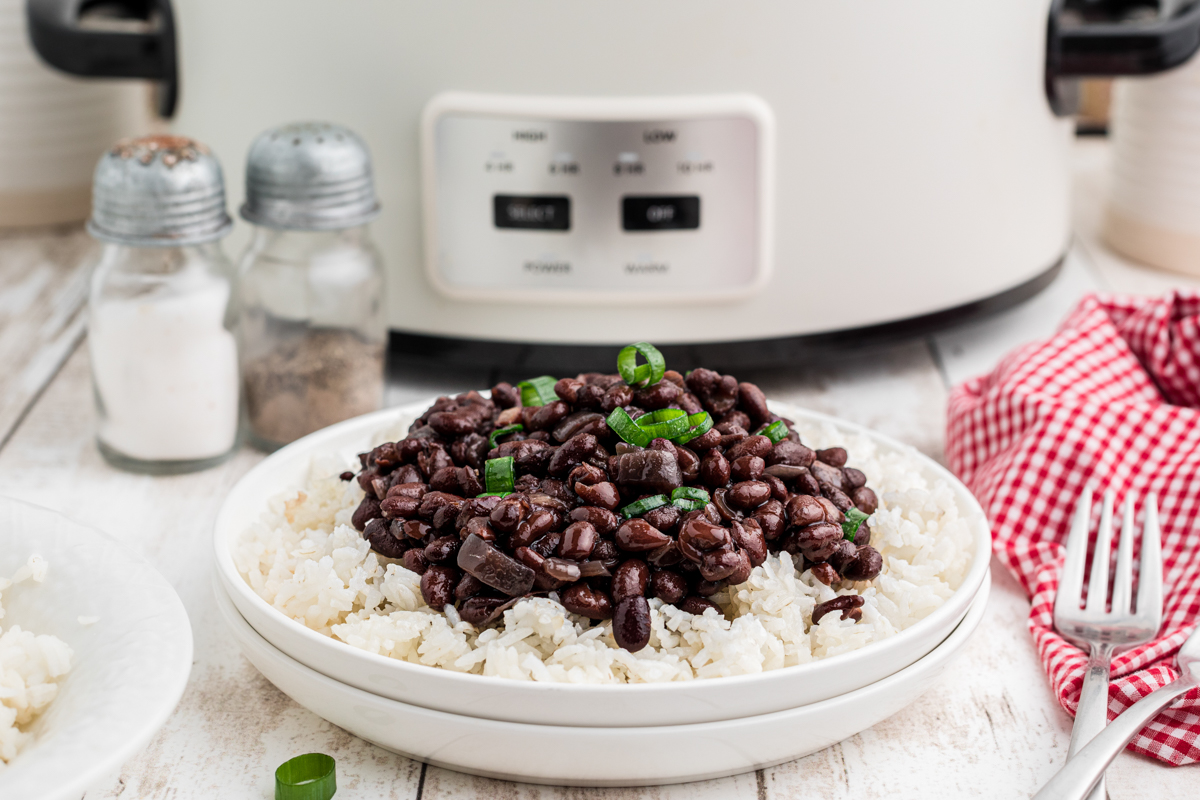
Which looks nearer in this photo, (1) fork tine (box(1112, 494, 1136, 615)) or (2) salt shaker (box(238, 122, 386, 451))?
(1) fork tine (box(1112, 494, 1136, 615))

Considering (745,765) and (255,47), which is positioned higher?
(255,47)

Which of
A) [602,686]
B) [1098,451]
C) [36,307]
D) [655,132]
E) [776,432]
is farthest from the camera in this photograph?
[36,307]

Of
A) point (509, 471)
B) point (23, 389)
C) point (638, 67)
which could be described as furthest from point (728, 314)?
point (23, 389)

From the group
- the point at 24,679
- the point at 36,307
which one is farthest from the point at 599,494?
the point at 36,307

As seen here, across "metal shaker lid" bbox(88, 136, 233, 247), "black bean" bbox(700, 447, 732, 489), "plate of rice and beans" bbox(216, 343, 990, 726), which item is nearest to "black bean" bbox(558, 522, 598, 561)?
"plate of rice and beans" bbox(216, 343, 990, 726)

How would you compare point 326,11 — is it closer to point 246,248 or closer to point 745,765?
point 246,248

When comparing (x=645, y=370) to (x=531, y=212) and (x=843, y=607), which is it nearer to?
(x=843, y=607)

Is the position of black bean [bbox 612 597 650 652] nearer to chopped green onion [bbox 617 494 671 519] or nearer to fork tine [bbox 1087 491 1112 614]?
chopped green onion [bbox 617 494 671 519]
